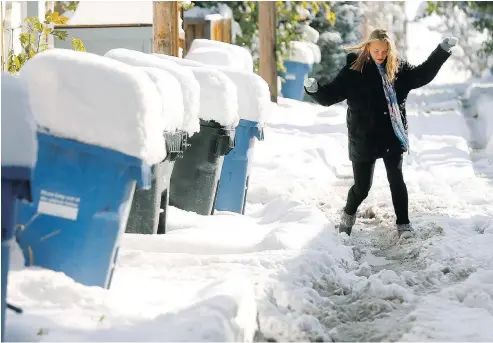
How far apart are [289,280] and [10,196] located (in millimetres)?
2144

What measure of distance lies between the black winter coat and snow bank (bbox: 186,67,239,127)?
2.13 ft

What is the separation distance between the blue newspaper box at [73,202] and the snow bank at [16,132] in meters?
0.86

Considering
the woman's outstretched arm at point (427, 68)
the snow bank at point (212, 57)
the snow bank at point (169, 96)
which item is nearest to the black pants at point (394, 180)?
the woman's outstretched arm at point (427, 68)

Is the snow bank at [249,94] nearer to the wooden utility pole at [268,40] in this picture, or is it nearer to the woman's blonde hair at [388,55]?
the woman's blonde hair at [388,55]

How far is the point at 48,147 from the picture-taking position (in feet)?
14.8

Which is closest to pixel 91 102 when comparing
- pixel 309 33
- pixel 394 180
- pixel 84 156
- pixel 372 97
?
pixel 84 156

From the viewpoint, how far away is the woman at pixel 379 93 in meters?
6.93

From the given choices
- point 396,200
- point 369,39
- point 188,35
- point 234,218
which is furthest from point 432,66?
point 188,35

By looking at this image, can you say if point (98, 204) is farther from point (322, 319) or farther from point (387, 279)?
point (387, 279)

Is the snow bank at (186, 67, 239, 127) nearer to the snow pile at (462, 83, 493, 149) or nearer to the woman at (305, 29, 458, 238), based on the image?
the woman at (305, 29, 458, 238)

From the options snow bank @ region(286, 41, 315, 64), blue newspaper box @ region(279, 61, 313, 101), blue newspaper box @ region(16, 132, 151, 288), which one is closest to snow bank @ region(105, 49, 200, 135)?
blue newspaper box @ region(16, 132, 151, 288)

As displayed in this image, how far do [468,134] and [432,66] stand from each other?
11.9m

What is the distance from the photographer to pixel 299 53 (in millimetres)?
24109

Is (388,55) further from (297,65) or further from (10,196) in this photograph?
(297,65)
